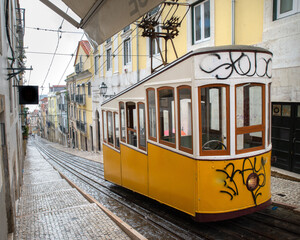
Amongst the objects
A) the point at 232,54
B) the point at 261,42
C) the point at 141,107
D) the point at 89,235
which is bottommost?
the point at 89,235

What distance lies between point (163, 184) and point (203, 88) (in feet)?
6.77

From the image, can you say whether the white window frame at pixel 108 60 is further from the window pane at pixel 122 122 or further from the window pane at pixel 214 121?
the window pane at pixel 214 121

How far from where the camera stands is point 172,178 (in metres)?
5.04

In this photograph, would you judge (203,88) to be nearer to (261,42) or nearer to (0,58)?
(0,58)

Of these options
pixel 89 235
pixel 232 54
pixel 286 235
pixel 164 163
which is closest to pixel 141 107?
pixel 164 163

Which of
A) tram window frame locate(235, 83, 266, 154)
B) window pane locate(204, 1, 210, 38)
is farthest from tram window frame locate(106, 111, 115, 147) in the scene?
window pane locate(204, 1, 210, 38)

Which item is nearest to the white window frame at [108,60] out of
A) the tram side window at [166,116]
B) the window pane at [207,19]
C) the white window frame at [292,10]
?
the window pane at [207,19]

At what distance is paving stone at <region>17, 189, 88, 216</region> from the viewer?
273 inches

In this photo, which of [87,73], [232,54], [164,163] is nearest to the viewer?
[232,54]

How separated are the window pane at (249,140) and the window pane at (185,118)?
799 millimetres

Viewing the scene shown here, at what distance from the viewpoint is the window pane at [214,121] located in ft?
14.7

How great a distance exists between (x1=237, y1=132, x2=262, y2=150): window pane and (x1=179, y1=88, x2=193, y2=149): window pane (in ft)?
2.62

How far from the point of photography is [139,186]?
6.45m

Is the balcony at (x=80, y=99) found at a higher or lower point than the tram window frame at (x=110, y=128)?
higher
